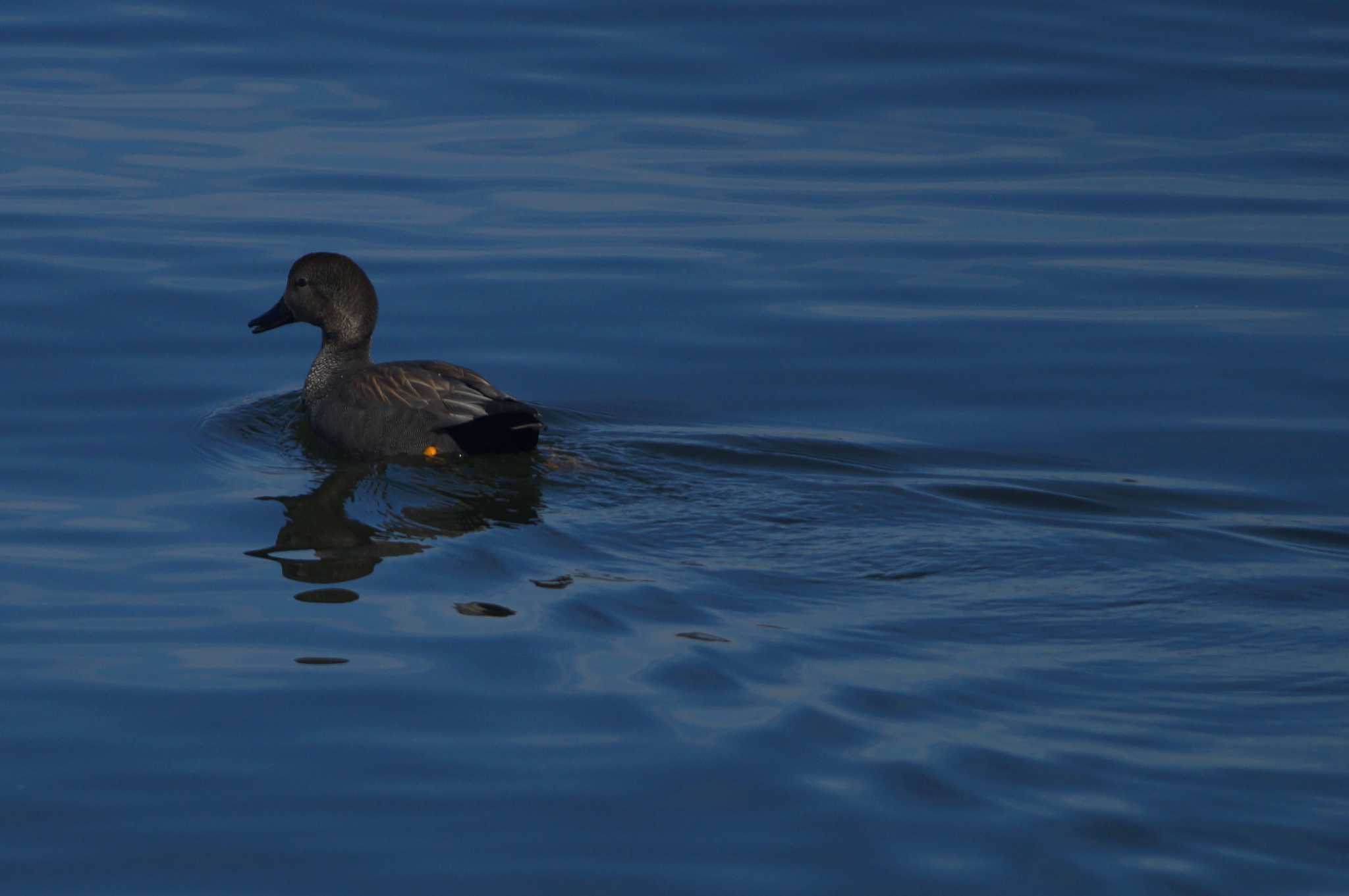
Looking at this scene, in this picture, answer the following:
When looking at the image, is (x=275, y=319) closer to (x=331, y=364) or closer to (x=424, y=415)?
(x=331, y=364)

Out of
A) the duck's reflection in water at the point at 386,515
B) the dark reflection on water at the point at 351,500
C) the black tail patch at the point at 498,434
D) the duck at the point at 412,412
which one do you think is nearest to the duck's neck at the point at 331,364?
the duck at the point at 412,412

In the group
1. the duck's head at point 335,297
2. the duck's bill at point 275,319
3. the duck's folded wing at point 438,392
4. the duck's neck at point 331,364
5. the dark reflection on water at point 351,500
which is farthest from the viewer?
the duck's bill at point 275,319

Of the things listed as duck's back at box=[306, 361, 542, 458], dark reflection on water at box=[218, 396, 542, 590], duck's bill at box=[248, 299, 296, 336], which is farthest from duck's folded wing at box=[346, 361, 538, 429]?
duck's bill at box=[248, 299, 296, 336]

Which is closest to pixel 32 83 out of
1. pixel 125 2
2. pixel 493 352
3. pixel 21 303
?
pixel 125 2

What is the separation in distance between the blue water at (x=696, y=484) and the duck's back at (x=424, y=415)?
219 millimetres

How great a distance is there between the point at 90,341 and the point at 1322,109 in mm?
12692

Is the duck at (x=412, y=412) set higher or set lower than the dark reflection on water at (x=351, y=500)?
higher

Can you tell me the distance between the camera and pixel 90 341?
38.5 ft

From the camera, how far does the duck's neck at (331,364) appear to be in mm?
10297

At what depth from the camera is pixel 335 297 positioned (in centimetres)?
1078

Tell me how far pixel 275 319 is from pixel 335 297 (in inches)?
17.9

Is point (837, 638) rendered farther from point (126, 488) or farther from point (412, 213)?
point (412, 213)

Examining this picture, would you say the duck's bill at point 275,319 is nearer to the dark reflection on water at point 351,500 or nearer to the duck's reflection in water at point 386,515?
the dark reflection on water at point 351,500

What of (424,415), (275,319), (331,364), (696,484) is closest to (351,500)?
(424,415)
